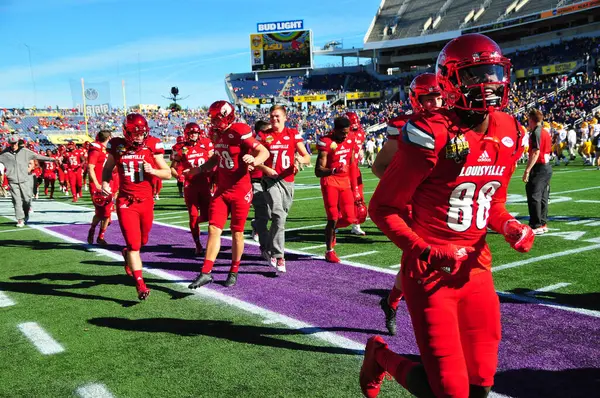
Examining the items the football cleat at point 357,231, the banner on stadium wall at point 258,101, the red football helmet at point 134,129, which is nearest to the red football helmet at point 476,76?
the red football helmet at point 134,129

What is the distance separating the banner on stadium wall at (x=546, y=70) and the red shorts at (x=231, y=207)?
46.1m

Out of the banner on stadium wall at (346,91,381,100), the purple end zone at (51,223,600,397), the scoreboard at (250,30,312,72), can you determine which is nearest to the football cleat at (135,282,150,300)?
the purple end zone at (51,223,600,397)

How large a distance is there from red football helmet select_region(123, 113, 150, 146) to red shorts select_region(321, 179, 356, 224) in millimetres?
2510

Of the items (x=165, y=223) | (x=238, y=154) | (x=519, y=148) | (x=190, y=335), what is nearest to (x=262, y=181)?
(x=238, y=154)

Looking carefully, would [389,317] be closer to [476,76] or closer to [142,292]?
[476,76]

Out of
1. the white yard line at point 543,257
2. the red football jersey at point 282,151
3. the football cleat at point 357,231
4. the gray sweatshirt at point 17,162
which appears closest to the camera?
the white yard line at point 543,257

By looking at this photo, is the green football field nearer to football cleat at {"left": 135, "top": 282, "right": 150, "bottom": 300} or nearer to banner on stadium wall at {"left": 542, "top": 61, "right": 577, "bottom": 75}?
football cleat at {"left": 135, "top": 282, "right": 150, "bottom": 300}

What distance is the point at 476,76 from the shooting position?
2.34 metres

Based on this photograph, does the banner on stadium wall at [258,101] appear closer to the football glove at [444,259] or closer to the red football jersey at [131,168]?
the red football jersey at [131,168]

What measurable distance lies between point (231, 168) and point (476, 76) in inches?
148

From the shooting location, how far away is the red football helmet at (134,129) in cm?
535

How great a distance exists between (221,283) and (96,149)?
4.25 m

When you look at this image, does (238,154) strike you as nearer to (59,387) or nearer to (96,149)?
(59,387)

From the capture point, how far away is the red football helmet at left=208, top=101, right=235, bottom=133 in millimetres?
5656
